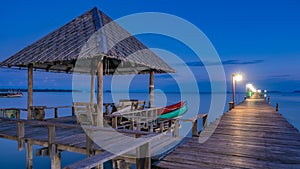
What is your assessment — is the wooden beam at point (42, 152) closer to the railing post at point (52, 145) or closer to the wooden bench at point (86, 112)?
the railing post at point (52, 145)

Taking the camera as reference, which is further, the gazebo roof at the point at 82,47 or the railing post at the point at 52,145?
the gazebo roof at the point at 82,47

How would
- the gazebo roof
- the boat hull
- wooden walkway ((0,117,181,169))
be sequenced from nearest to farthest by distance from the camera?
wooden walkway ((0,117,181,169)) < the gazebo roof < the boat hull

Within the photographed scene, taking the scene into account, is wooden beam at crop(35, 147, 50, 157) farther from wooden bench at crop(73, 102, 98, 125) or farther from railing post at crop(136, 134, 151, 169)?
railing post at crop(136, 134, 151, 169)

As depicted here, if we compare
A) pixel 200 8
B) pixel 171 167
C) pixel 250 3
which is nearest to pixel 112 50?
pixel 171 167

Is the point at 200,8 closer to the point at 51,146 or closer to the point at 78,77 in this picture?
the point at 78,77

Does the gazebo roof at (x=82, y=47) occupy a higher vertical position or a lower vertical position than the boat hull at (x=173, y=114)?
higher

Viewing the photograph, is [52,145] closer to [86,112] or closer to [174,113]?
[86,112]

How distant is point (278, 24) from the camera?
47625 millimetres

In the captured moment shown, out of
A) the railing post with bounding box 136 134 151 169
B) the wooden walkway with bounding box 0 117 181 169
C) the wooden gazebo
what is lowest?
the wooden walkway with bounding box 0 117 181 169

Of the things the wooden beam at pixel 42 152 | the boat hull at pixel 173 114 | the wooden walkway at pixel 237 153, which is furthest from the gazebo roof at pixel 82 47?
the wooden walkway at pixel 237 153

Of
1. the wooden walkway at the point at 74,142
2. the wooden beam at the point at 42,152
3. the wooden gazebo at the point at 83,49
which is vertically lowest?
the wooden beam at the point at 42,152

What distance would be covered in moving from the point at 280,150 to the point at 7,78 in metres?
103

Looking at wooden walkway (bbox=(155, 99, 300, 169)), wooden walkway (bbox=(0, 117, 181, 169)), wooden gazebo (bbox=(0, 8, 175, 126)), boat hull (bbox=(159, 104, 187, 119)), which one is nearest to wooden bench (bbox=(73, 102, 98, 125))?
wooden gazebo (bbox=(0, 8, 175, 126))

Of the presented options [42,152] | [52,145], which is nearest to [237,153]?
[52,145]
